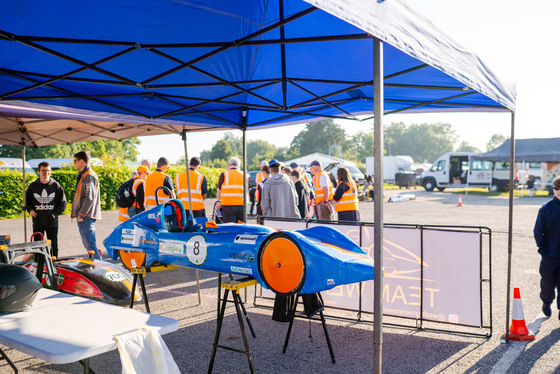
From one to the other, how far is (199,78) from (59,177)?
14.9 metres

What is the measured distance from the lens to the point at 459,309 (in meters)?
4.37

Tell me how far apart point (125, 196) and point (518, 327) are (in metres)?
6.16

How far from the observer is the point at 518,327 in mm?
4383

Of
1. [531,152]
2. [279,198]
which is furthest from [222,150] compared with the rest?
[279,198]

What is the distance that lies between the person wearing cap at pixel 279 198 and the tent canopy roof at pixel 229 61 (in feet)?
3.48

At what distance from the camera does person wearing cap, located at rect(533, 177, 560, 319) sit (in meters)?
4.78

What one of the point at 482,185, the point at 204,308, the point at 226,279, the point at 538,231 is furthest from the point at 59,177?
the point at 482,185

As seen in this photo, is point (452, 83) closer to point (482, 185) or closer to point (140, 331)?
point (140, 331)

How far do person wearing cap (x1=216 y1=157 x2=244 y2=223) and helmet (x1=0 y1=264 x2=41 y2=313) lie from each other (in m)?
4.83

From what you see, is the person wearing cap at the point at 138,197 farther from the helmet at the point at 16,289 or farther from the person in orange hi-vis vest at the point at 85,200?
the helmet at the point at 16,289

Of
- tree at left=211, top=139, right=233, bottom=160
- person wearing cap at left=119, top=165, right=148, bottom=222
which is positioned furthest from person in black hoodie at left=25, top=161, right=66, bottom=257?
tree at left=211, top=139, right=233, bottom=160

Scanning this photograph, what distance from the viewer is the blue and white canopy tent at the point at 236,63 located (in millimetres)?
2825

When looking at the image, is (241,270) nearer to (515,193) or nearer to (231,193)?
(231,193)

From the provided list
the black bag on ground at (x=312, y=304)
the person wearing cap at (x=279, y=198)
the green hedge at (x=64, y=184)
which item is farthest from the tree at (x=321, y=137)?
the black bag on ground at (x=312, y=304)
